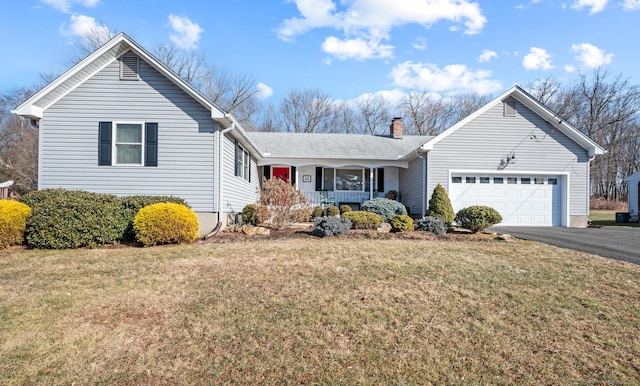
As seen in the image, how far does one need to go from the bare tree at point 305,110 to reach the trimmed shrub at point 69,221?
3002 cm

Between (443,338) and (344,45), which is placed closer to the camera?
(443,338)

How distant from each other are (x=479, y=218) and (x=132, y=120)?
10.7 meters

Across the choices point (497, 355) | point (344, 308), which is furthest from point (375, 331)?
point (497, 355)

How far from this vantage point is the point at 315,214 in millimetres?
15203

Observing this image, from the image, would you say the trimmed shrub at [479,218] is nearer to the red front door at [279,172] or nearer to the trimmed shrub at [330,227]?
the trimmed shrub at [330,227]

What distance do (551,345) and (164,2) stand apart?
43.7 ft

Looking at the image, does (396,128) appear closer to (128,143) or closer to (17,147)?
(128,143)

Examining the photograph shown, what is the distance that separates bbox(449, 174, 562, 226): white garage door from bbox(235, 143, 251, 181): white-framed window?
8227mm

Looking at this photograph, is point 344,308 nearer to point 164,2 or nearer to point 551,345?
point 551,345

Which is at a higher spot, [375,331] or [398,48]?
[398,48]

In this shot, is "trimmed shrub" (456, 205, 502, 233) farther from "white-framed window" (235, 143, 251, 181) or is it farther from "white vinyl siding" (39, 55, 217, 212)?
"white-framed window" (235, 143, 251, 181)

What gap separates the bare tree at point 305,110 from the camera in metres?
37.9

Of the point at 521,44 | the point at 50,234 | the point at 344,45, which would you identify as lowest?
the point at 50,234

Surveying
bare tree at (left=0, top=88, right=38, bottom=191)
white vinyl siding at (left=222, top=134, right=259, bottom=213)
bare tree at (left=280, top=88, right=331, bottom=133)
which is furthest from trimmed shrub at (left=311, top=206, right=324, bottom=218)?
bare tree at (left=280, top=88, right=331, bottom=133)
